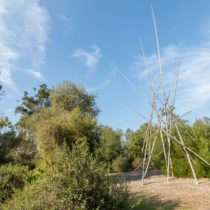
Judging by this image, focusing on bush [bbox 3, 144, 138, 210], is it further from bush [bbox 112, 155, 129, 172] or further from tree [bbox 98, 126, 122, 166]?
bush [bbox 112, 155, 129, 172]

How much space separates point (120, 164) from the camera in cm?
1848

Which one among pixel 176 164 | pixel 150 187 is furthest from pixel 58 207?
pixel 176 164

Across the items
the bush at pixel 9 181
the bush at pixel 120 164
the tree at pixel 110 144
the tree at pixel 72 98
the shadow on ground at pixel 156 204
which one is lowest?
the shadow on ground at pixel 156 204

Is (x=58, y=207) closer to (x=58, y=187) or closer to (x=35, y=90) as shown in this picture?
(x=58, y=187)

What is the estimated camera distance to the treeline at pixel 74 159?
5.43m

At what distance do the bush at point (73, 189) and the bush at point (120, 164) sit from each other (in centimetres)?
1264

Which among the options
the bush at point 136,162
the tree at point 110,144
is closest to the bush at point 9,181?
the tree at point 110,144

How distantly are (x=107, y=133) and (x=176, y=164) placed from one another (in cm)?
886

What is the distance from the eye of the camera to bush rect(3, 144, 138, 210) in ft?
17.5

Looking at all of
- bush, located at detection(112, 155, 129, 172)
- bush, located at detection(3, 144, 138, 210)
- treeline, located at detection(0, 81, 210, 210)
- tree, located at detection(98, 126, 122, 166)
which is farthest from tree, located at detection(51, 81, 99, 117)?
bush, located at detection(3, 144, 138, 210)

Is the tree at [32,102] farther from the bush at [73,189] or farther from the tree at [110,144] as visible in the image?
the bush at [73,189]

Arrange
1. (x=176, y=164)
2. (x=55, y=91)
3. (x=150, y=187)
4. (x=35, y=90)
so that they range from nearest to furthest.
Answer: (x=150, y=187), (x=176, y=164), (x=55, y=91), (x=35, y=90)

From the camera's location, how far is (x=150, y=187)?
31.2 feet

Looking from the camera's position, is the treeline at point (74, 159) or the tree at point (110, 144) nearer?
the treeline at point (74, 159)
